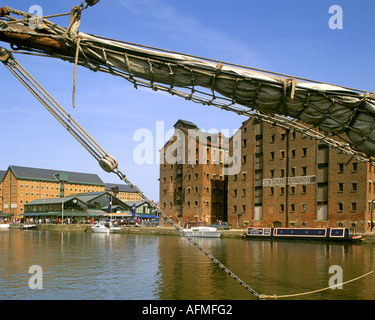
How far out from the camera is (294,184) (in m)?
70.2

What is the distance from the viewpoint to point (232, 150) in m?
84.4

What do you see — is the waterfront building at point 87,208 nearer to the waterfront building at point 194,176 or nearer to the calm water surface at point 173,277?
the waterfront building at point 194,176

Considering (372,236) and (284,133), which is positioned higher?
(284,133)

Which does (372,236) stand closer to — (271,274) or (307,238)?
(307,238)

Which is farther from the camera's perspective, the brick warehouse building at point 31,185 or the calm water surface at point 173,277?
the brick warehouse building at point 31,185

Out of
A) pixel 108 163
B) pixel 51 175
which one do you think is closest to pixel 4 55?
pixel 108 163

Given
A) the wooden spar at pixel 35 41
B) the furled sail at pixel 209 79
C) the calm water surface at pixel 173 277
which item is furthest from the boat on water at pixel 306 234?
the wooden spar at pixel 35 41

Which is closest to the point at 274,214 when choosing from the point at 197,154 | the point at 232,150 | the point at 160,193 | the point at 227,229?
the point at 227,229

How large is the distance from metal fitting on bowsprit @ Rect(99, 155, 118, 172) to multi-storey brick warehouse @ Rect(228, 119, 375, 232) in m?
57.0

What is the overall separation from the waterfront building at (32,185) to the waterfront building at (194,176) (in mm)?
86651

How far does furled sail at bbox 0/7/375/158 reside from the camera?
9375mm

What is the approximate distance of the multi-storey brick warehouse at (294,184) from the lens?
6191cm

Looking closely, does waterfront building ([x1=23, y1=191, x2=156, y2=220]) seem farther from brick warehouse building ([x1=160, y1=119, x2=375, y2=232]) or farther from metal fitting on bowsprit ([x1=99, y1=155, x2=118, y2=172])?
metal fitting on bowsprit ([x1=99, y1=155, x2=118, y2=172])

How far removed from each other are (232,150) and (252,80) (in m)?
75.4
